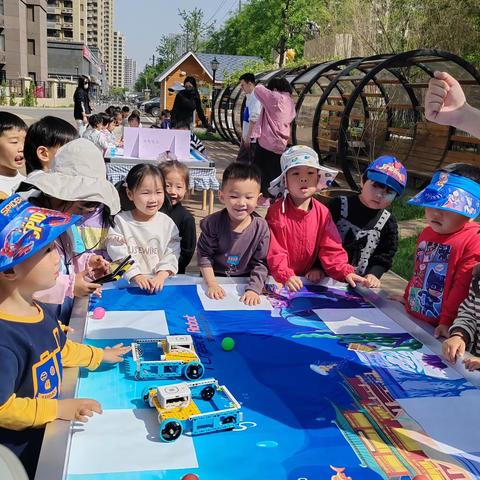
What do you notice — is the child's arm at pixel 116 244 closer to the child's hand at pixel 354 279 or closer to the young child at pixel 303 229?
the young child at pixel 303 229

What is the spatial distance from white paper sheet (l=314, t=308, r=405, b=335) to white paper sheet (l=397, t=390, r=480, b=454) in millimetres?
542

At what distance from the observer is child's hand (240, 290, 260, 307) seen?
8.59 ft

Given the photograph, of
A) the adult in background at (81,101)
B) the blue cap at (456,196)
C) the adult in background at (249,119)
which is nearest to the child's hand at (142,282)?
the blue cap at (456,196)

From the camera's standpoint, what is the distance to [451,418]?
5.70ft

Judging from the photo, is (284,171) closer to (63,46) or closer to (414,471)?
(414,471)

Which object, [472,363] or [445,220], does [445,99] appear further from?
[472,363]

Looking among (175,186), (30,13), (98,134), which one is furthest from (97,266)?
(30,13)

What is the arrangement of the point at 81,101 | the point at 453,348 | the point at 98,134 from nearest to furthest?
the point at 453,348, the point at 98,134, the point at 81,101

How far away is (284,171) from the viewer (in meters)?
3.07

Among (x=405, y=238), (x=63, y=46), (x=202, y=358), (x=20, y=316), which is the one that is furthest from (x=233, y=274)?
(x=63, y=46)

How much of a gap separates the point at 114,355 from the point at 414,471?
1.02 metres

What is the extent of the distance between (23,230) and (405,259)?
180 inches

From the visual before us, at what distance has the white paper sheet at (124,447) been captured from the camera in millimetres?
1410

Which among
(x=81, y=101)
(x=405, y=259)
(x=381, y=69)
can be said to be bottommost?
(x=405, y=259)
